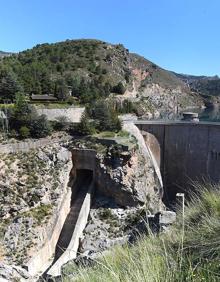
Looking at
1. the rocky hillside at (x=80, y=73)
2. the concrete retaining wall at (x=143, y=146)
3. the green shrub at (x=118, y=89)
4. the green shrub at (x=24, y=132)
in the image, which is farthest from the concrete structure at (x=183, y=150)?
Answer: the green shrub at (x=118, y=89)

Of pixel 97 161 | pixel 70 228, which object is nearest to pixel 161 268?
pixel 70 228

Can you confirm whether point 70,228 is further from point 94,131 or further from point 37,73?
point 37,73

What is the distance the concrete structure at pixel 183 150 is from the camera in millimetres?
28578

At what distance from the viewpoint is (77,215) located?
24.2 meters

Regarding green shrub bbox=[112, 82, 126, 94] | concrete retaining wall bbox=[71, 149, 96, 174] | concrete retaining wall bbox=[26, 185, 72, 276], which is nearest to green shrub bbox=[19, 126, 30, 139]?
concrete retaining wall bbox=[71, 149, 96, 174]

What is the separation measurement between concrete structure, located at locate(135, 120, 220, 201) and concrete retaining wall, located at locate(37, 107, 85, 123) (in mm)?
5692

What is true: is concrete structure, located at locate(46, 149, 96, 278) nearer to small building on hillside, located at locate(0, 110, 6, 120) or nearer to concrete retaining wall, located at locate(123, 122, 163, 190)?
concrete retaining wall, located at locate(123, 122, 163, 190)

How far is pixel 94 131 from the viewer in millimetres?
29750

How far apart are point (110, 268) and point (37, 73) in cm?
4342

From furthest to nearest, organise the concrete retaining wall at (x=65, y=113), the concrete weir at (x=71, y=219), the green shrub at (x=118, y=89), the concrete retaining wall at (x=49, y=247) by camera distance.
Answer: the green shrub at (x=118, y=89) < the concrete retaining wall at (x=65, y=113) < the concrete weir at (x=71, y=219) < the concrete retaining wall at (x=49, y=247)

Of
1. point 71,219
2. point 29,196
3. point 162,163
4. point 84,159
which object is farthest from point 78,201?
point 162,163

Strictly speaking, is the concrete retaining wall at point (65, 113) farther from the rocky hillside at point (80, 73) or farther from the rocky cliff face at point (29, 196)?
the rocky hillside at point (80, 73)

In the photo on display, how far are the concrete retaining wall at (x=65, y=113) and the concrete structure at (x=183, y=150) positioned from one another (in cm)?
569

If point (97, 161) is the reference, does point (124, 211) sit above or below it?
below
